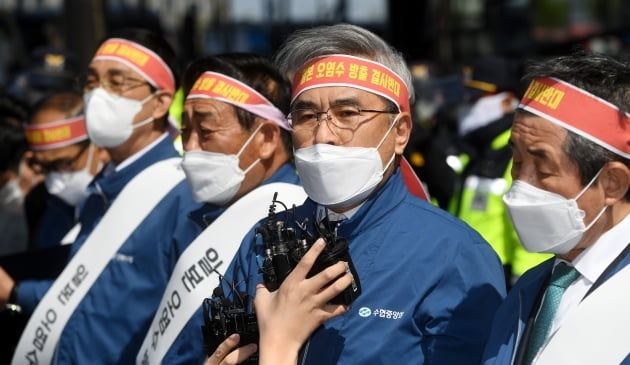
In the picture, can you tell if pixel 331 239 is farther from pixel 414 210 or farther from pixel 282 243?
pixel 414 210

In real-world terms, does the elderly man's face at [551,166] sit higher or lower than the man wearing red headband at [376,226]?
higher

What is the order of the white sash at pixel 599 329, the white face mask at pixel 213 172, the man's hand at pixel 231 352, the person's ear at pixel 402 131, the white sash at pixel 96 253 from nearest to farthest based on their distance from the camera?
the white sash at pixel 599 329 < the man's hand at pixel 231 352 < the person's ear at pixel 402 131 < the white face mask at pixel 213 172 < the white sash at pixel 96 253

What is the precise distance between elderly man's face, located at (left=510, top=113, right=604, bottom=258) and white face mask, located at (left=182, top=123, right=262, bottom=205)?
1.51 m

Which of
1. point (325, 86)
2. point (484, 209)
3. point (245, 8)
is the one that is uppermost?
point (325, 86)

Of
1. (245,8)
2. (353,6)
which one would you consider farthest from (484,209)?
(245,8)

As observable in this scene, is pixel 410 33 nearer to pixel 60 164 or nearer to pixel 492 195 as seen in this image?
pixel 492 195

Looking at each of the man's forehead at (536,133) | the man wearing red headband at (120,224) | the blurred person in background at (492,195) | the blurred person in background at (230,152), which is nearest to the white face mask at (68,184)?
the man wearing red headband at (120,224)

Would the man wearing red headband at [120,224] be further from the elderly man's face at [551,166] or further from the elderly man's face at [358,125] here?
the elderly man's face at [551,166]

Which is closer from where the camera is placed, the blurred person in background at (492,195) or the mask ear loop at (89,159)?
the blurred person in background at (492,195)

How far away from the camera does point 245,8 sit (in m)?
21.8

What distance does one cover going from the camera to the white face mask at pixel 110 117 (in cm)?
483

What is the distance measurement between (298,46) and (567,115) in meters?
1.01

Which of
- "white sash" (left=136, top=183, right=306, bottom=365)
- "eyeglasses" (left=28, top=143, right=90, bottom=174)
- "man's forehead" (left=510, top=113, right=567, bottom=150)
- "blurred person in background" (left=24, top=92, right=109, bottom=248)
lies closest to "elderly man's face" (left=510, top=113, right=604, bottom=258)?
"man's forehead" (left=510, top=113, right=567, bottom=150)

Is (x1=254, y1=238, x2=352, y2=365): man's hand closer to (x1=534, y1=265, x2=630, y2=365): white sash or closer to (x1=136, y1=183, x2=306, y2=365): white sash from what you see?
(x1=534, y1=265, x2=630, y2=365): white sash
